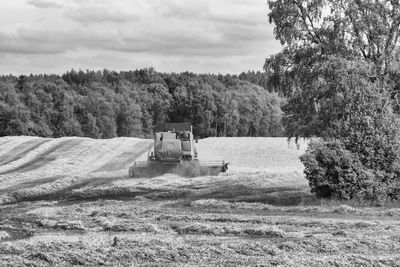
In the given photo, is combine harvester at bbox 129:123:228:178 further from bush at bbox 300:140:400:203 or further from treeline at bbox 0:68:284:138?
treeline at bbox 0:68:284:138

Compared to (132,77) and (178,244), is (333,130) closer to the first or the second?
(178,244)

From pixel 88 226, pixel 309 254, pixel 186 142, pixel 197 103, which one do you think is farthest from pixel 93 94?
pixel 309 254

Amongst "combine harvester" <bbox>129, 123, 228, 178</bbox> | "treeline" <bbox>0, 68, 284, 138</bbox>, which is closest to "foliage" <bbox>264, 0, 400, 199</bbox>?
"combine harvester" <bbox>129, 123, 228, 178</bbox>

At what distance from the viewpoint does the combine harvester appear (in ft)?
180

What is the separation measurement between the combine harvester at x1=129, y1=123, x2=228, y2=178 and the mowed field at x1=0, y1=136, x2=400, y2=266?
169 cm

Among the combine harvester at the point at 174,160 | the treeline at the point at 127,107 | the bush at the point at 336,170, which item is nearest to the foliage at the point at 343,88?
the bush at the point at 336,170

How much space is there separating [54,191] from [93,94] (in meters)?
94.6

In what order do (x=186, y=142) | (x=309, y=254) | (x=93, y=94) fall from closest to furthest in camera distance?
(x=309, y=254) < (x=186, y=142) < (x=93, y=94)

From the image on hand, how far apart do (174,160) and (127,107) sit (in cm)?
8856

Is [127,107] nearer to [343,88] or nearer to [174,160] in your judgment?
[174,160]

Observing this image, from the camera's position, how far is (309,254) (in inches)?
832

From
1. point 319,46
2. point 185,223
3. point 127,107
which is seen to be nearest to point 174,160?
point 319,46

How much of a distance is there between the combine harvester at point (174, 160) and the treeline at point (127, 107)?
6935 centimetres

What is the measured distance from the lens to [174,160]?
55.5 m
